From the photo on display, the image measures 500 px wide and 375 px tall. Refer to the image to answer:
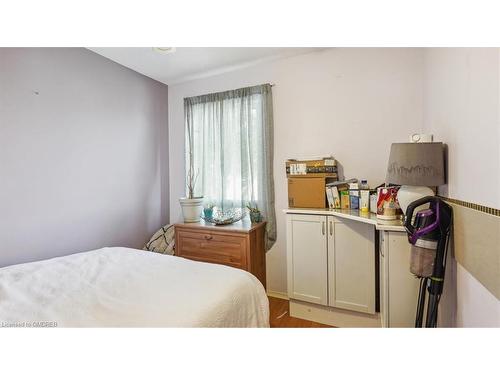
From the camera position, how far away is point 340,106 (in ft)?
6.79

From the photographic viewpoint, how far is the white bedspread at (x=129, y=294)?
0.81 m

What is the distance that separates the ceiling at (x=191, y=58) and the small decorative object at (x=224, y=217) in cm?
162

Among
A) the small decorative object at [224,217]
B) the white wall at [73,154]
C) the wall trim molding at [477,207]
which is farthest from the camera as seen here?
the small decorative object at [224,217]

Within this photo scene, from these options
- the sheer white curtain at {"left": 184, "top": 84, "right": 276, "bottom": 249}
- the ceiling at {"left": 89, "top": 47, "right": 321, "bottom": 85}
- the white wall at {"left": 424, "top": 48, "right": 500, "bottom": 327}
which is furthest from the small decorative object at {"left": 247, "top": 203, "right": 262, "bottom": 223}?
the ceiling at {"left": 89, "top": 47, "right": 321, "bottom": 85}

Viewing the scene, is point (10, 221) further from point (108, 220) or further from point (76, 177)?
point (108, 220)

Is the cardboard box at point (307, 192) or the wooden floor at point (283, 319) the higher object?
the cardboard box at point (307, 192)

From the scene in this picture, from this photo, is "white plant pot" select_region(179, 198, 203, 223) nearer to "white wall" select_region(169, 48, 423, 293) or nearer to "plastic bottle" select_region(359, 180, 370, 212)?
"white wall" select_region(169, 48, 423, 293)

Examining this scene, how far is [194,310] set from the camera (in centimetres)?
84

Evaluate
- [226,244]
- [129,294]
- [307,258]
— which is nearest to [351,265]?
[307,258]

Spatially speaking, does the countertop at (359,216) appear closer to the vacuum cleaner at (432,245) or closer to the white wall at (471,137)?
the vacuum cleaner at (432,245)

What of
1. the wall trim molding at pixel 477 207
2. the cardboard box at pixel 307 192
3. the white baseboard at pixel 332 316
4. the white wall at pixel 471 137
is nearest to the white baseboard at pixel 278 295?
the white baseboard at pixel 332 316

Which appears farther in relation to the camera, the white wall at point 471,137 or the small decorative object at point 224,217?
the small decorative object at point 224,217

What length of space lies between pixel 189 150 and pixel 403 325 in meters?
2.54
